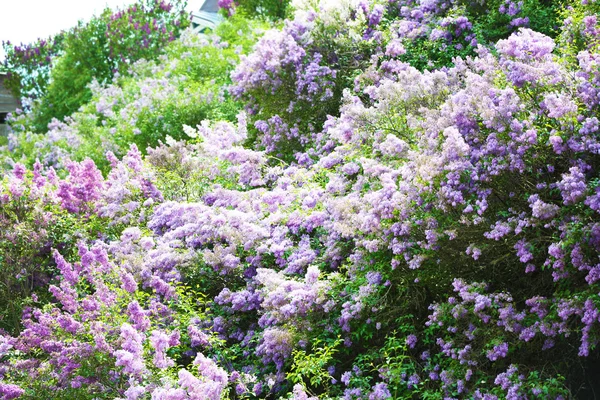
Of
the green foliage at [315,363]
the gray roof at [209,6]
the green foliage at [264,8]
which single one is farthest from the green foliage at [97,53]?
the green foliage at [315,363]

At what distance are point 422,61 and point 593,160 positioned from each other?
5.83 metres

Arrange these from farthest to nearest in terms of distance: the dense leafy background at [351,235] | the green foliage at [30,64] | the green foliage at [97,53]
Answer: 1. the green foliage at [30,64]
2. the green foliage at [97,53]
3. the dense leafy background at [351,235]

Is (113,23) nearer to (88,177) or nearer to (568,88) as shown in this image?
(88,177)

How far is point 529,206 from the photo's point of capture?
648 cm

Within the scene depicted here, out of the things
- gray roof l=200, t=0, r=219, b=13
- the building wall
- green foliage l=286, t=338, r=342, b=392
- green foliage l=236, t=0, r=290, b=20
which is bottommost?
the building wall

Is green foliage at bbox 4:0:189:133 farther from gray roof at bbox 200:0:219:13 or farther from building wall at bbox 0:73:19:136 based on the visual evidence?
gray roof at bbox 200:0:219:13

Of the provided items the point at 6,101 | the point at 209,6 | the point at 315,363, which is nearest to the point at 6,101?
the point at 6,101

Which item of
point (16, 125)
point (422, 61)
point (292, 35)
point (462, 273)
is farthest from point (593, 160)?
point (16, 125)

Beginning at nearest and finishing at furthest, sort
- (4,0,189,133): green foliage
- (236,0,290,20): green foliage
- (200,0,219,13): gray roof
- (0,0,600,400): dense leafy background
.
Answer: (0,0,600,400): dense leafy background, (236,0,290,20): green foliage, (4,0,189,133): green foliage, (200,0,219,13): gray roof

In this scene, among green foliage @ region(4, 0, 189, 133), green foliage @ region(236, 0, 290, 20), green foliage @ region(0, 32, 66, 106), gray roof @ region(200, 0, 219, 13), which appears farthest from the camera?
gray roof @ region(200, 0, 219, 13)

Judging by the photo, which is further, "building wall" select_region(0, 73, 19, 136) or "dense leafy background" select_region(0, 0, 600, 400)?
"building wall" select_region(0, 73, 19, 136)

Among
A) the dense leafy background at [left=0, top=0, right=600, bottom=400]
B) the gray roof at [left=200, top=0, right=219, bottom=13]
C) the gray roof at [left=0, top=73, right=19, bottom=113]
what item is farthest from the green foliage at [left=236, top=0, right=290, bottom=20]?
the gray roof at [left=200, top=0, right=219, bottom=13]

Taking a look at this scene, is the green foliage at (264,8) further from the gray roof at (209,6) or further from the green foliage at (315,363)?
the gray roof at (209,6)

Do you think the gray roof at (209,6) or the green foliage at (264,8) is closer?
the green foliage at (264,8)
